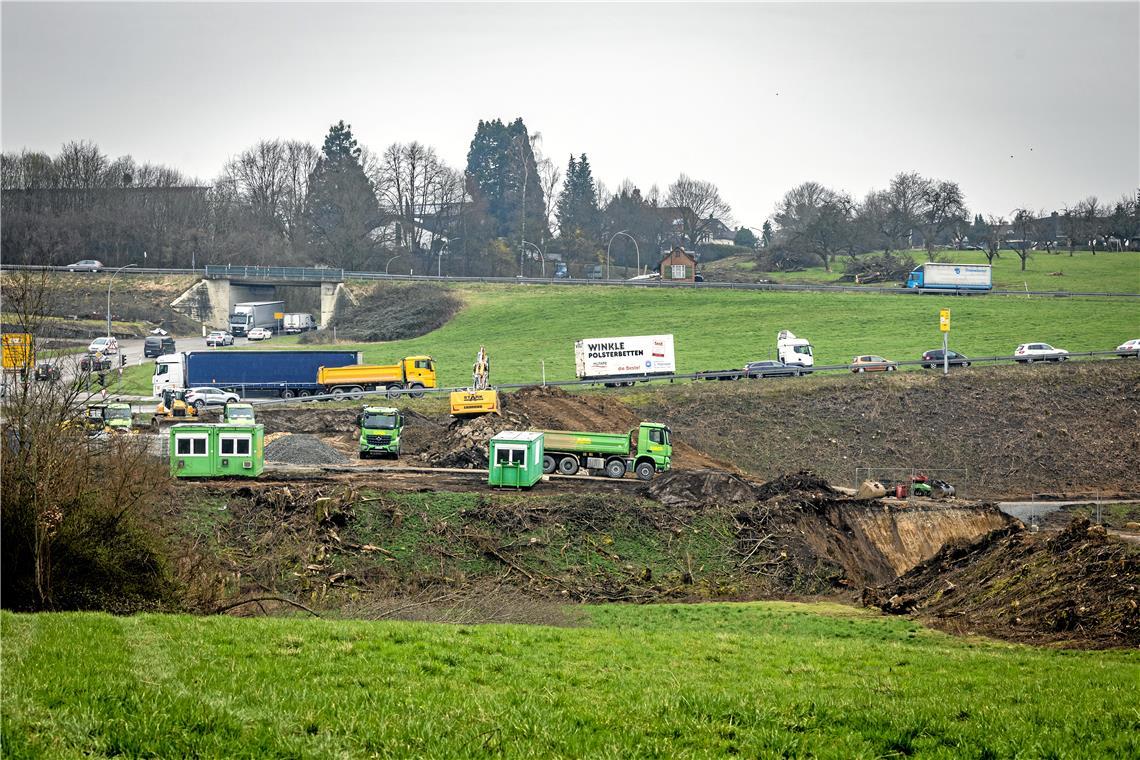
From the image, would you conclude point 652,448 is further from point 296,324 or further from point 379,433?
point 296,324

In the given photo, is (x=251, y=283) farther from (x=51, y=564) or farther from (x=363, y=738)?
(x=363, y=738)

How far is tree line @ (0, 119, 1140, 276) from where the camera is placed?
379 ft

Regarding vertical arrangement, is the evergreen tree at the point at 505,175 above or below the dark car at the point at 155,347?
above

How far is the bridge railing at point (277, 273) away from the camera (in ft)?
330

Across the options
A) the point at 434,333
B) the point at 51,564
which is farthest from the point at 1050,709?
the point at 434,333

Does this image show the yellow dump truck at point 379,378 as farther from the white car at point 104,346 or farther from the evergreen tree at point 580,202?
the evergreen tree at point 580,202

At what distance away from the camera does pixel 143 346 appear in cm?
8275

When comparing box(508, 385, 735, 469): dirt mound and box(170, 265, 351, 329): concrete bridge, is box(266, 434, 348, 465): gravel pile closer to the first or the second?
box(508, 385, 735, 469): dirt mound

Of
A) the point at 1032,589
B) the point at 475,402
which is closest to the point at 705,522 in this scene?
the point at 1032,589

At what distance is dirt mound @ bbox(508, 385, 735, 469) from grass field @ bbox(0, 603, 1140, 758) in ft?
104

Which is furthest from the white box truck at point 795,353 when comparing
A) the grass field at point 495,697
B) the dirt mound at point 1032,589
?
the grass field at point 495,697

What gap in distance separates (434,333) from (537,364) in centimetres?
2029

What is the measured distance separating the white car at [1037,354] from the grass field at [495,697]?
49.0 metres

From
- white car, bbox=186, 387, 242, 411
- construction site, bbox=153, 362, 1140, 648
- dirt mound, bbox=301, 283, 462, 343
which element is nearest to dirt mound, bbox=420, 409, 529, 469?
construction site, bbox=153, 362, 1140, 648
